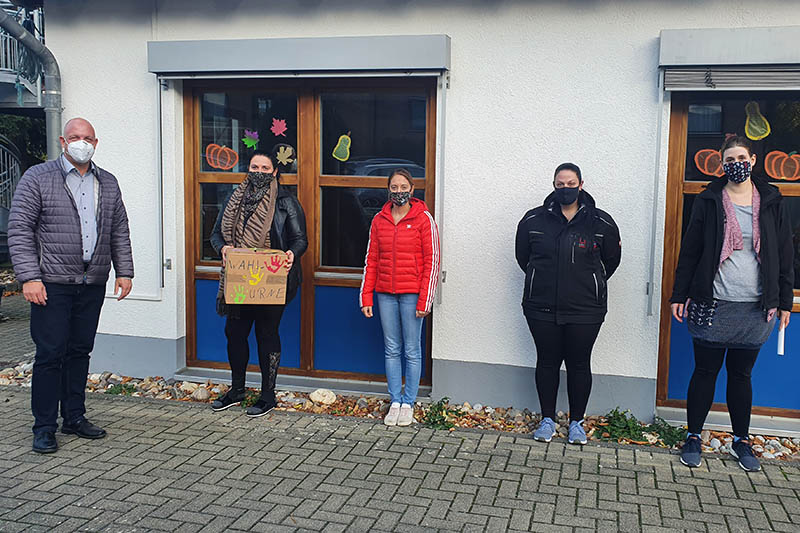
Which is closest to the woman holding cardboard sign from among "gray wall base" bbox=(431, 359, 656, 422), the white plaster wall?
the white plaster wall

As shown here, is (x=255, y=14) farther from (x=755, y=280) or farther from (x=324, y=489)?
(x=755, y=280)

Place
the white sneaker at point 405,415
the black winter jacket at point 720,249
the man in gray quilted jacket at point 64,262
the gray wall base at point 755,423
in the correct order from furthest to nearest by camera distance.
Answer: the white sneaker at point 405,415, the gray wall base at point 755,423, the man in gray quilted jacket at point 64,262, the black winter jacket at point 720,249

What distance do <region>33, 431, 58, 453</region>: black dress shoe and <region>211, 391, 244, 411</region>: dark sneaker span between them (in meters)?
1.22

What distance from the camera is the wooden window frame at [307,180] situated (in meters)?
6.06

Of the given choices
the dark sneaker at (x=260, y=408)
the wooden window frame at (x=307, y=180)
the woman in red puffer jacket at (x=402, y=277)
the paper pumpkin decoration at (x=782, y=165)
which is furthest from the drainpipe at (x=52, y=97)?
the paper pumpkin decoration at (x=782, y=165)

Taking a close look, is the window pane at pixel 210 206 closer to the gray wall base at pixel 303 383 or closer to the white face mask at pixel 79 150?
the gray wall base at pixel 303 383

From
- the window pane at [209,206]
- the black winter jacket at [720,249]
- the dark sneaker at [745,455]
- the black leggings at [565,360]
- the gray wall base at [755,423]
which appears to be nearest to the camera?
the black winter jacket at [720,249]

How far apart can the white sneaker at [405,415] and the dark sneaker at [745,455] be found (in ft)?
7.26

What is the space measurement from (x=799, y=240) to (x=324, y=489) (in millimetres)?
3780

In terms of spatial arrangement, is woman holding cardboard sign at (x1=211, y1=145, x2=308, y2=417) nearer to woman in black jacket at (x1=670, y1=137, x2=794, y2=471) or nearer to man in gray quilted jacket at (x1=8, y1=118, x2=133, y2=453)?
man in gray quilted jacket at (x1=8, y1=118, x2=133, y2=453)

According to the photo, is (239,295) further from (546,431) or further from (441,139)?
(546,431)

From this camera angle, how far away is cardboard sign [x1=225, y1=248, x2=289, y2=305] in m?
5.45

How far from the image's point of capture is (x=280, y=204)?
5.67 m

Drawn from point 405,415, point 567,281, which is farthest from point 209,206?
point 567,281
